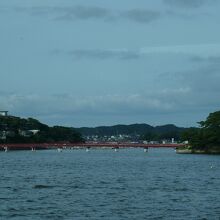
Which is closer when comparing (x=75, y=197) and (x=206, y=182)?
(x=75, y=197)

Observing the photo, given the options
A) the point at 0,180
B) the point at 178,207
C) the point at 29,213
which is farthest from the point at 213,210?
the point at 0,180

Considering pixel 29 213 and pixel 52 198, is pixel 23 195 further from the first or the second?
pixel 29 213

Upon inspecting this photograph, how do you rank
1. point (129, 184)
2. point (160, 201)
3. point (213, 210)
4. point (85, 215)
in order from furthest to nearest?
point (129, 184) < point (160, 201) < point (213, 210) < point (85, 215)

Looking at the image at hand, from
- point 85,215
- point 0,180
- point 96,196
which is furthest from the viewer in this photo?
point 0,180

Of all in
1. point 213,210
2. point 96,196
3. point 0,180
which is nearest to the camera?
point 213,210

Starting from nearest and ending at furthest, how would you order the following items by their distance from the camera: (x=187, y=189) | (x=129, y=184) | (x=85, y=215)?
1. (x=85, y=215)
2. (x=187, y=189)
3. (x=129, y=184)

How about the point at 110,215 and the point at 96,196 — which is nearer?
the point at 110,215

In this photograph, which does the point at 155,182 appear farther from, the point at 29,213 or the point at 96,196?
the point at 29,213

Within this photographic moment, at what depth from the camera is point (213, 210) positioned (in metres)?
53.3

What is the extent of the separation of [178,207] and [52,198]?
1140 cm

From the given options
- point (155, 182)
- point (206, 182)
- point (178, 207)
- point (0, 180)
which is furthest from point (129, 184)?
point (178, 207)

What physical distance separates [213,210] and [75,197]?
1347 centimetres

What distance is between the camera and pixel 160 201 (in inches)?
2339

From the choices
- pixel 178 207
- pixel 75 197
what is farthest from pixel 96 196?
pixel 178 207
